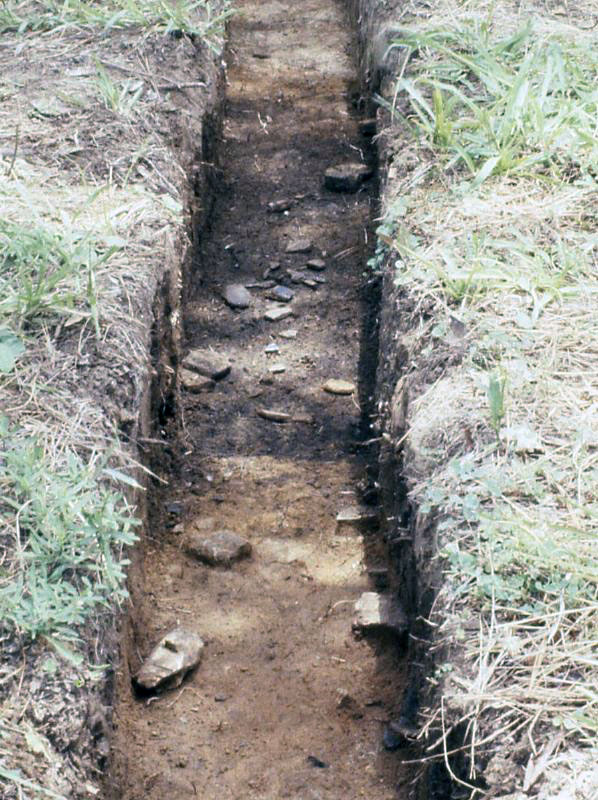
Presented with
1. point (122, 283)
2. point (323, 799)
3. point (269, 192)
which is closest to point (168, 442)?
point (122, 283)

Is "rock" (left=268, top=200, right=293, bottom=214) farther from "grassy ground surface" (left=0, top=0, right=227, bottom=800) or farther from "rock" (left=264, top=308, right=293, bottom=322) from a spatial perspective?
"rock" (left=264, top=308, right=293, bottom=322)

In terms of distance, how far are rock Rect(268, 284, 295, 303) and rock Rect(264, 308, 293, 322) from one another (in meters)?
0.07

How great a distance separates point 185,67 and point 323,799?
10.3 feet

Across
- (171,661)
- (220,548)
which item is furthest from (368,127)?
(171,661)

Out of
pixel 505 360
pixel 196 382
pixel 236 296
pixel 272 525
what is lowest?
pixel 272 525

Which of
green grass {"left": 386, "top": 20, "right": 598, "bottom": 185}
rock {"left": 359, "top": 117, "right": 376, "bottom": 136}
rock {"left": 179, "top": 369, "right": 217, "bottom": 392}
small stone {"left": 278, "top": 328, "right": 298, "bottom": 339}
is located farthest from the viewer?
rock {"left": 359, "top": 117, "right": 376, "bottom": 136}

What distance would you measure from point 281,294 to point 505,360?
1.56 metres

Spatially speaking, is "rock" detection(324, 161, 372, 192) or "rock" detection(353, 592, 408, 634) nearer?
"rock" detection(353, 592, 408, 634)

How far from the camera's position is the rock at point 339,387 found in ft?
12.6

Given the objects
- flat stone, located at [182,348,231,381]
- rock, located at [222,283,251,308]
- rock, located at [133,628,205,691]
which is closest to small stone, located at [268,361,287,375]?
flat stone, located at [182,348,231,381]

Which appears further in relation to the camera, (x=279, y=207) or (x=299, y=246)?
(x=279, y=207)

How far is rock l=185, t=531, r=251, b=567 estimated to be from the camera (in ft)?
10.5

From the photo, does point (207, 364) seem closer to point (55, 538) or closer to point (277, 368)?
point (277, 368)

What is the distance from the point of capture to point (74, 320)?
9.80 ft
